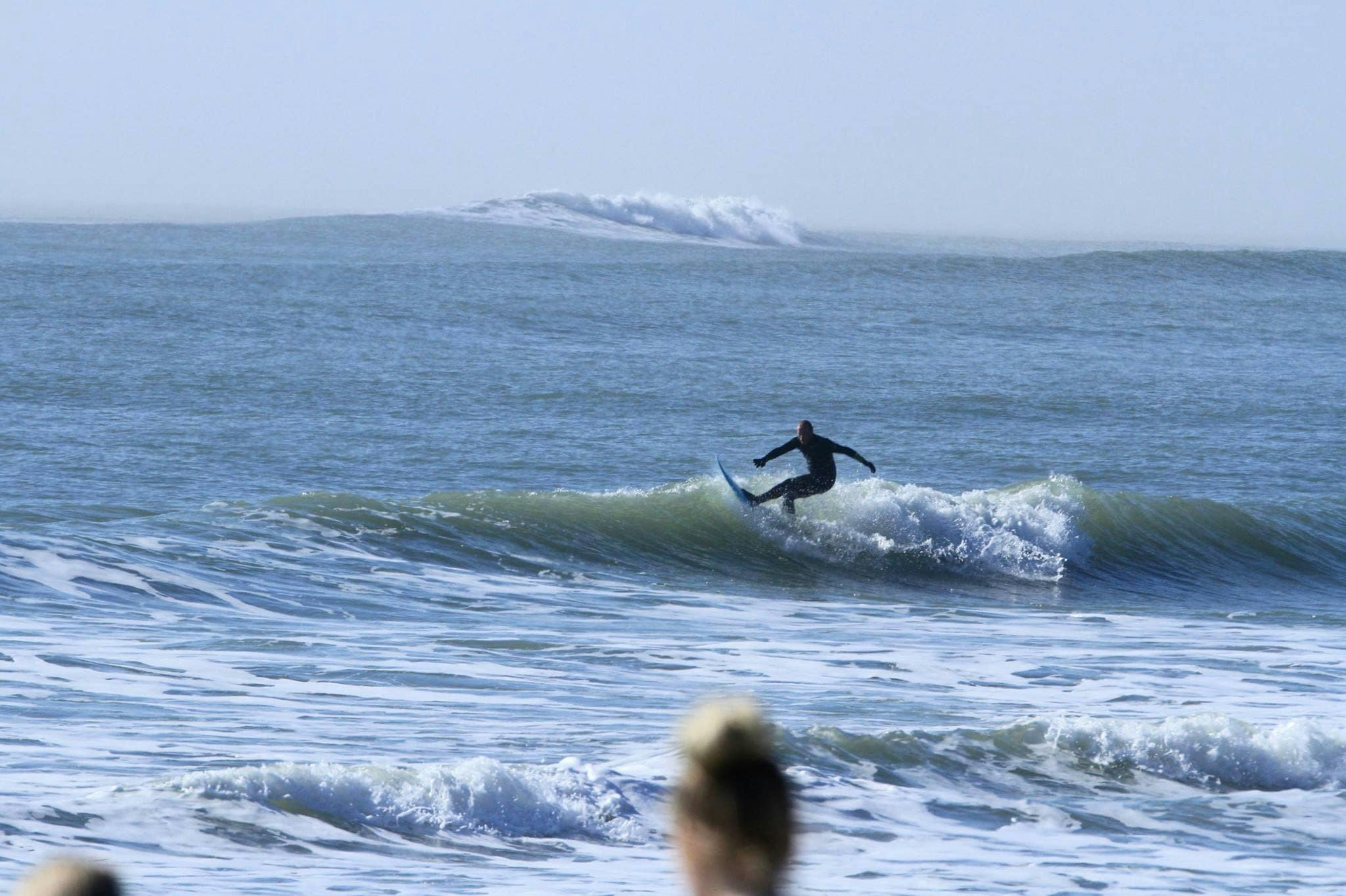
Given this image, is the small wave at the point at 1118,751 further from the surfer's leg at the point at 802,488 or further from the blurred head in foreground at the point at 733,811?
the surfer's leg at the point at 802,488

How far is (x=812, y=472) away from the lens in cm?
1755

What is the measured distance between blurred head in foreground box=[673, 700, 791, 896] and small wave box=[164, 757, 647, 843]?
622 cm

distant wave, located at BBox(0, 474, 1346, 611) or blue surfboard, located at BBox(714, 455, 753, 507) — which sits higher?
blue surfboard, located at BBox(714, 455, 753, 507)

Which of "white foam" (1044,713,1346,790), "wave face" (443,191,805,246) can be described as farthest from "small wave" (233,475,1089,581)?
"wave face" (443,191,805,246)

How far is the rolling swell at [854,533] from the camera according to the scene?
1677 cm

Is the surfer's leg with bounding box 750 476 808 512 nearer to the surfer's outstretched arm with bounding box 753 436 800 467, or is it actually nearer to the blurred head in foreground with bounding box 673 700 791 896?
the surfer's outstretched arm with bounding box 753 436 800 467

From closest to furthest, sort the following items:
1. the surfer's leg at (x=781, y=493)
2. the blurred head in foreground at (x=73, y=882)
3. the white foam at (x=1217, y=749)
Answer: the blurred head in foreground at (x=73, y=882), the white foam at (x=1217, y=749), the surfer's leg at (x=781, y=493)

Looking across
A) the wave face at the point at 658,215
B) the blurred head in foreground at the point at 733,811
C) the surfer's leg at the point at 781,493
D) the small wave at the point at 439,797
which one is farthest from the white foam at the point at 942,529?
the wave face at the point at 658,215

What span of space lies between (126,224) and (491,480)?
46590mm

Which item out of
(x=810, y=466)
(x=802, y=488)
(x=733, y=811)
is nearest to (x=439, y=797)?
(x=733, y=811)

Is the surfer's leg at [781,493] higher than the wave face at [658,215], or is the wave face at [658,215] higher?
the wave face at [658,215]

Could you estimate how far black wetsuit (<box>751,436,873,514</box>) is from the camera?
1680 cm

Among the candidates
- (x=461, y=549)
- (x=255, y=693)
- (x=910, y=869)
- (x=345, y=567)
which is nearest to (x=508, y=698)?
(x=255, y=693)

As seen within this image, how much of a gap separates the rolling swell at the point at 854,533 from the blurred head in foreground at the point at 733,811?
47.9 ft
